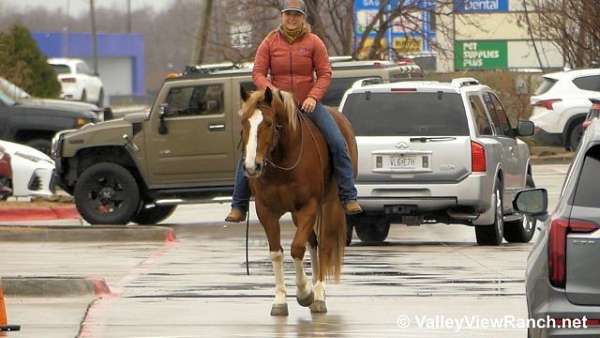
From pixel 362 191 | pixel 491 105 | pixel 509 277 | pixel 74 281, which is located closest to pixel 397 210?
Answer: pixel 362 191

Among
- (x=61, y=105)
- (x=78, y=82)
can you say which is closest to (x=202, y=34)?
(x=61, y=105)

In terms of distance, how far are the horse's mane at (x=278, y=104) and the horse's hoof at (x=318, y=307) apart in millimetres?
1317

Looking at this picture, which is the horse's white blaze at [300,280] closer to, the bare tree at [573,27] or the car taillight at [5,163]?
the car taillight at [5,163]

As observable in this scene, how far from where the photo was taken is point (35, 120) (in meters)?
30.1

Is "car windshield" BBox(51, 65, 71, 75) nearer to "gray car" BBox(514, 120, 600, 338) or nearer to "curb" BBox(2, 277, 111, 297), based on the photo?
"curb" BBox(2, 277, 111, 297)

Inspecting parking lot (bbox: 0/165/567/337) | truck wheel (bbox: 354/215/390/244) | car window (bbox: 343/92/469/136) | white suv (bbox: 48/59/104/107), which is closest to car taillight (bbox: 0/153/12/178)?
parking lot (bbox: 0/165/567/337)

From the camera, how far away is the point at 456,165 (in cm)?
1842

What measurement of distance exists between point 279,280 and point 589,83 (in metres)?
22.5

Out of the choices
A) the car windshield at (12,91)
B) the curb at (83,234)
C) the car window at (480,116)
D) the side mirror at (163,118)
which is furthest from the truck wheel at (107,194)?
the car windshield at (12,91)

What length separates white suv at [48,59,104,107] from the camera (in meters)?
57.3

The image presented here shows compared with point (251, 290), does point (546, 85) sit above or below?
above

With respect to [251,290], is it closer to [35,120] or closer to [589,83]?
[35,120]

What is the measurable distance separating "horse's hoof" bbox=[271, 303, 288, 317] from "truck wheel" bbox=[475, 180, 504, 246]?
6.55 m

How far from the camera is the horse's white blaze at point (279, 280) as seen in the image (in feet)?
41.5
